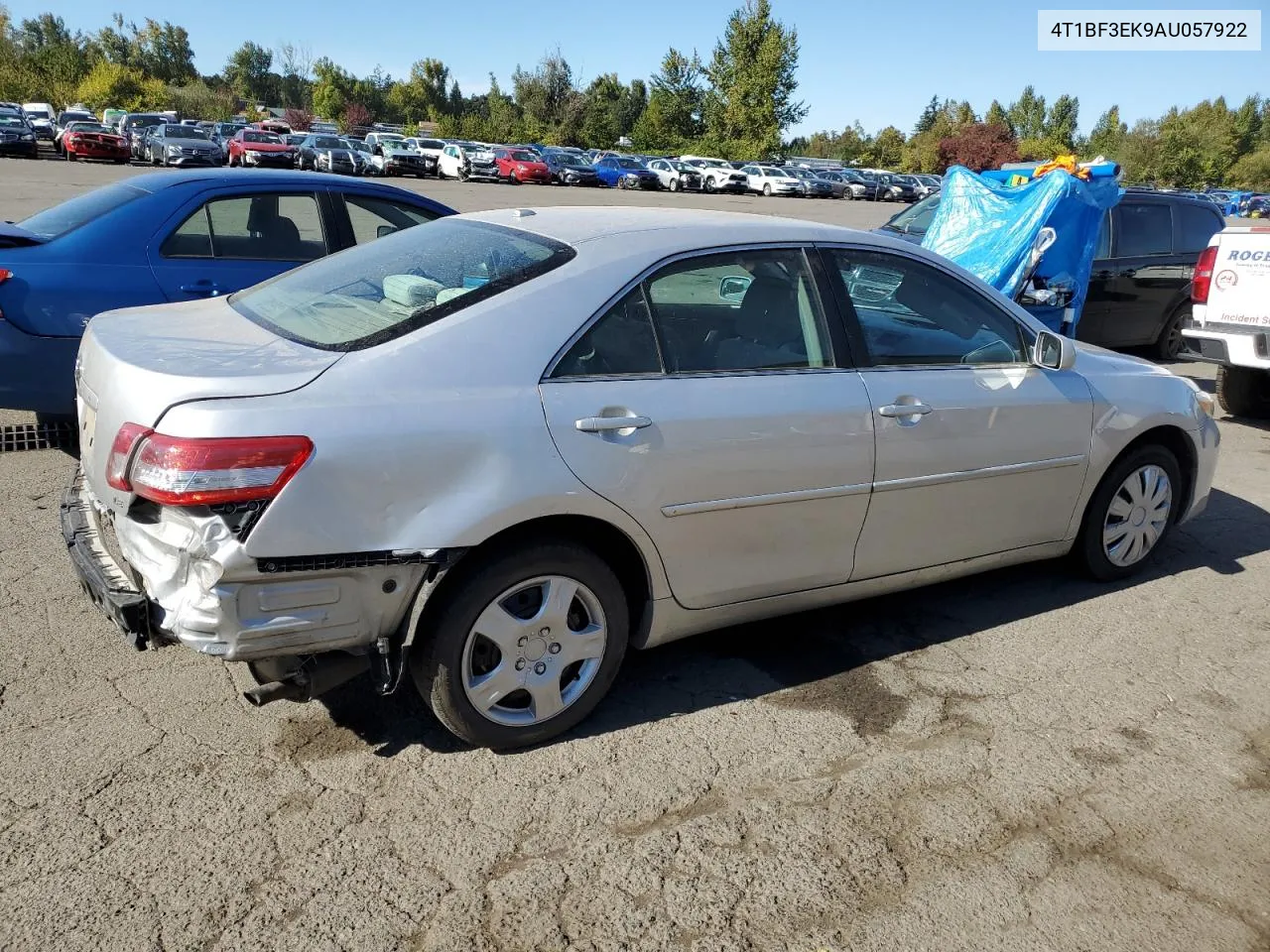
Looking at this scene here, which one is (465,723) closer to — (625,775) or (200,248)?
(625,775)

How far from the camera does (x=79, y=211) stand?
237 inches

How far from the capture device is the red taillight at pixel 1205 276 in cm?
798

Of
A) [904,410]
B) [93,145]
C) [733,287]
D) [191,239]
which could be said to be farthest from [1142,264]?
[93,145]

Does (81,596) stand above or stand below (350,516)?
below

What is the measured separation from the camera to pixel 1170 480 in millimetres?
4938

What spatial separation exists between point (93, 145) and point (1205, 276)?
129ft

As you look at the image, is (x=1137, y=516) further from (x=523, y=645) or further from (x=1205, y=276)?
→ (x=1205, y=276)

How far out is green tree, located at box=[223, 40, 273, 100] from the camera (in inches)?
4129

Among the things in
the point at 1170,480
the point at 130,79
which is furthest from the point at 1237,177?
the point at 1170,480

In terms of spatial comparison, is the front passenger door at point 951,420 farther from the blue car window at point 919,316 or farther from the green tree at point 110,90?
the green tree at point 110,90

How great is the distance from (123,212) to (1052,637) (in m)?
5.31

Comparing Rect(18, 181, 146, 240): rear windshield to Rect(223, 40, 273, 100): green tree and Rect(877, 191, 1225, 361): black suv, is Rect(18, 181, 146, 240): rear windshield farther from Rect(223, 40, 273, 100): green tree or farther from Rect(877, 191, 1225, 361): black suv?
Rect(223, 40, 273, 100): green tree

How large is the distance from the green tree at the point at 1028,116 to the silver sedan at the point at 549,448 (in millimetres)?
91321

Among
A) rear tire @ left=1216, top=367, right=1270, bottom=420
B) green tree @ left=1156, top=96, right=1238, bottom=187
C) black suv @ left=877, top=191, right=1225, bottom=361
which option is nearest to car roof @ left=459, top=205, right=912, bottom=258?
rear tire @ left=1216, top=367, right=1270, bottom=420
